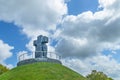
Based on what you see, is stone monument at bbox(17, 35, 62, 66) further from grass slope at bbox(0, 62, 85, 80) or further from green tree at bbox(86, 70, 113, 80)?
green tree at bbox(86, 70, 113, 80)

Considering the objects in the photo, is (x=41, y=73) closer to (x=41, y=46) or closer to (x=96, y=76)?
(x=41, y=46)

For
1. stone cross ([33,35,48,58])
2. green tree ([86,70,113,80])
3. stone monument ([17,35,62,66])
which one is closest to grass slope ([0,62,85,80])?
stone monument ([17,35,62,66])

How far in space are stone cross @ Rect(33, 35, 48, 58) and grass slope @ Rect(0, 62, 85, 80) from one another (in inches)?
120

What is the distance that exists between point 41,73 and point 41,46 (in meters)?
11.1

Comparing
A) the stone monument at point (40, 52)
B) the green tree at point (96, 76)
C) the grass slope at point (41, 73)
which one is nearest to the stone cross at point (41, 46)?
the stone monument at point (40, 52)

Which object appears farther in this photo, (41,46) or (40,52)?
(41,46)

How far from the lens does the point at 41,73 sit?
60.0m

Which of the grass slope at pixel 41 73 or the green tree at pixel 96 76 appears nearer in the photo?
the grass slope at pixel 41 73

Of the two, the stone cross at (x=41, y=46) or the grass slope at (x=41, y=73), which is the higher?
the stone cross at (x=41, y=46)

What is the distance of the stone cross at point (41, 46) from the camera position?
68.9 meters

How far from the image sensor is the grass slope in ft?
191

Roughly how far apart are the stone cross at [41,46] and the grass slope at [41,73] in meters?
3.04

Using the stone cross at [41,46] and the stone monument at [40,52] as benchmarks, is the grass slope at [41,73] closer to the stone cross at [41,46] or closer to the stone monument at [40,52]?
the stone monument at [40,52]

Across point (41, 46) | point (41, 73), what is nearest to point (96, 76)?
point (41, 46)
